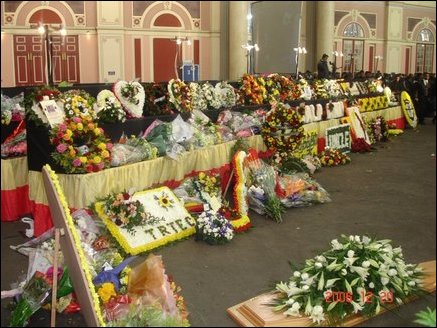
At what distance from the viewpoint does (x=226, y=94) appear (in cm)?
→ 743

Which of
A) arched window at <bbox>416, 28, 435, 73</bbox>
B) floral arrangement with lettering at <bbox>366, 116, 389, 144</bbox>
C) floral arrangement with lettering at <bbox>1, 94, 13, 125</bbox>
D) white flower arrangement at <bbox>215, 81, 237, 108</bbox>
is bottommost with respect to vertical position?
floral arrangement with lettering at <bbox>366, 116, 389, 144</bbox>

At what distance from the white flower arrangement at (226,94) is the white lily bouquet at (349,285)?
4199mm

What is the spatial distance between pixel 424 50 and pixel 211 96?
61.2ft

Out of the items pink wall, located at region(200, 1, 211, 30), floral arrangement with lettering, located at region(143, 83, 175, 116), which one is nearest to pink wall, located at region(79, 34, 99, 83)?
pink wall, located at region(200, 1, 211, 30)

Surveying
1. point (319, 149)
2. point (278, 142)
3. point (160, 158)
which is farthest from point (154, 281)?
point (319, 149)

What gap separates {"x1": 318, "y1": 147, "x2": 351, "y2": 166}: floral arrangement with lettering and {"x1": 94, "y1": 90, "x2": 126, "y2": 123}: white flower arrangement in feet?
14.0

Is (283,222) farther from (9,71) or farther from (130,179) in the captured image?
(9,71)

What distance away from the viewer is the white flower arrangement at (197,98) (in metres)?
6.83

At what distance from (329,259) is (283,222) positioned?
200 cm

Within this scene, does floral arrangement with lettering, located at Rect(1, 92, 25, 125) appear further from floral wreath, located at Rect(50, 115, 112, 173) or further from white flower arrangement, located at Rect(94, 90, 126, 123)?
floral wreath, located at Rect(50, 115, 112, 173)

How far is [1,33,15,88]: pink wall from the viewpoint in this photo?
13178 millimetres

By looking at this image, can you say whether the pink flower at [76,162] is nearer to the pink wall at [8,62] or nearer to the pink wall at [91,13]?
the pink wall at [8,62]

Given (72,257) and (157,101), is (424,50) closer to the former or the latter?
(157,101)

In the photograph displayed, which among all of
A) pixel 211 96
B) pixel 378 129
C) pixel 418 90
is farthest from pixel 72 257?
pixel 418 90
